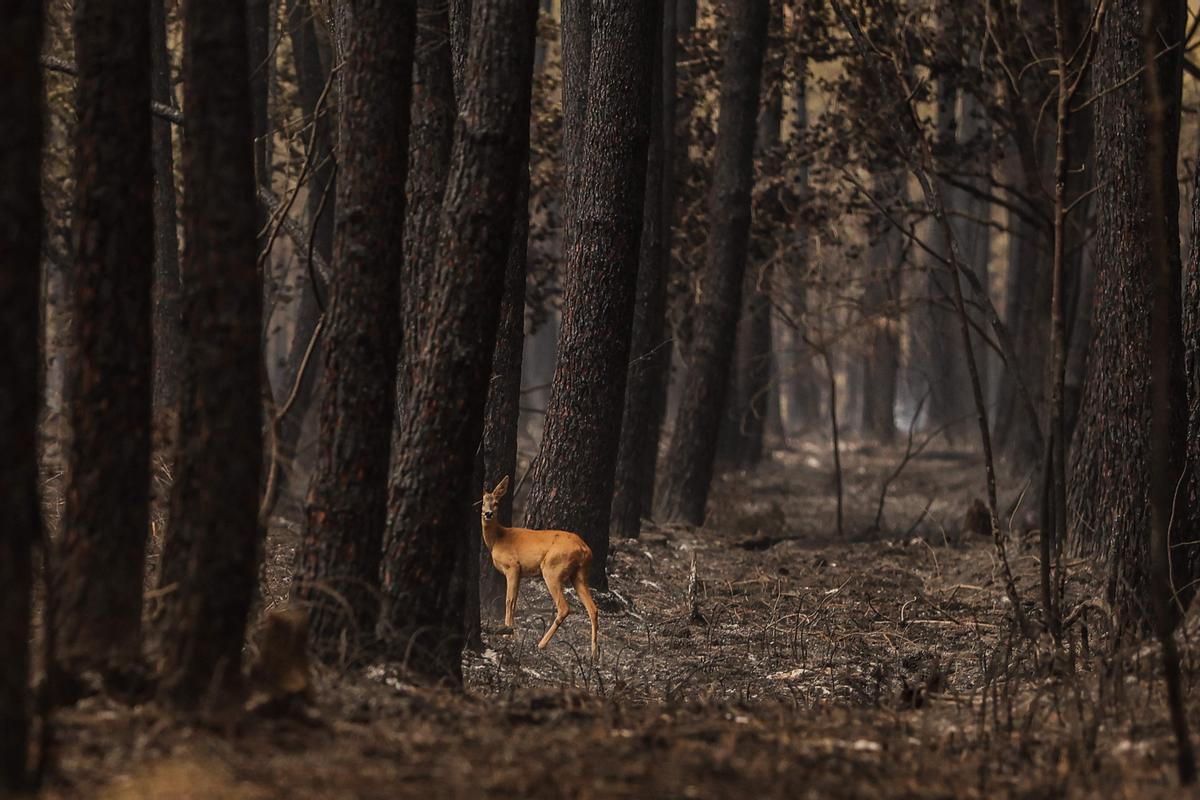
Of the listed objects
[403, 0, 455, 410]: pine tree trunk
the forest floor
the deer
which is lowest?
the forest floor

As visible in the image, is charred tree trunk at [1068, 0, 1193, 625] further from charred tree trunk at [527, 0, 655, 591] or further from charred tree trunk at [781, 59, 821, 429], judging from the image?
charred tree trunk at [781, 59, 821, 429]

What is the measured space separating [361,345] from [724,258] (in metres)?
9.38

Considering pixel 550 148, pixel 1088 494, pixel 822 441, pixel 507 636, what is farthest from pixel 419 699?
pixel 822 441

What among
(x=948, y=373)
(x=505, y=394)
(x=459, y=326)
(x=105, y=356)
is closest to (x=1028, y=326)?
(x=948, y=373)

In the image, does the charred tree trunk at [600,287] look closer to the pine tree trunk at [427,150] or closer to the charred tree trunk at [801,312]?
the charred tree trunk at [801,312]

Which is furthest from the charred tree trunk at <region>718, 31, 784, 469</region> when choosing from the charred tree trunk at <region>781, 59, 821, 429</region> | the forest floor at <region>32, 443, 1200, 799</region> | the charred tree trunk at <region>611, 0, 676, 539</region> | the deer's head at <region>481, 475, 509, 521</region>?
the deer's head at <region>481, 475, 509, 521</region>

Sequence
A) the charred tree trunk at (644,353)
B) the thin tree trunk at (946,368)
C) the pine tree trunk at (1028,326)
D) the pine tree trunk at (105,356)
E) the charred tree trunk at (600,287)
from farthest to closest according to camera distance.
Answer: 1. the thin tree trunk at (946,368)
2. the pine tree trunk at (1028,326)
3. the charred tree trunk at (644,353)
4. the charred tree trunk at (600,287)
5. the pine tree trunk at (105,356)

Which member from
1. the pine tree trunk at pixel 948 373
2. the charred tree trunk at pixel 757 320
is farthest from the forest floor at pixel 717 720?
the pine tree trunk at pixel 948 373

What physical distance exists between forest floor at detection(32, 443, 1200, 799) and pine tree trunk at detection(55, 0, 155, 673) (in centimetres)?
39

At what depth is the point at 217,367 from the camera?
16.8 ft

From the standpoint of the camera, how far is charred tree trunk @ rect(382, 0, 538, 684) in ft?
19.6

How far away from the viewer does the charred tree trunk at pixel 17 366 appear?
4.05 m

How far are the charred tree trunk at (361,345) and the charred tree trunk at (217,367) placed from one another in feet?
2.09

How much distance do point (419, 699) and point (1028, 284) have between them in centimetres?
1790
